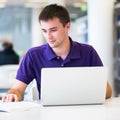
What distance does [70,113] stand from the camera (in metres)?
1.63

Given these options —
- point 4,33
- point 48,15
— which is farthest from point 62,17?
point 4,33

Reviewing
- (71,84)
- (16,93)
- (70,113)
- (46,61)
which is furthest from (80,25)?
(70,113)

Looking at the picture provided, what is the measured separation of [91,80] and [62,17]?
1.86ft

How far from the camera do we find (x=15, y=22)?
12711 millimetres

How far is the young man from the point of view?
6.72ft

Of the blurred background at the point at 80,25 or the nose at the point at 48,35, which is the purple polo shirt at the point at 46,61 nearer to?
the nose at the point at 48,35

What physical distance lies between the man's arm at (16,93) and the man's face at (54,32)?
36 centimetres

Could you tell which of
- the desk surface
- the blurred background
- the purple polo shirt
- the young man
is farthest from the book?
the blurred background

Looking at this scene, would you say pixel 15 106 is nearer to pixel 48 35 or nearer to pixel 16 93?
pixel 16 93

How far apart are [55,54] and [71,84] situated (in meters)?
0.48

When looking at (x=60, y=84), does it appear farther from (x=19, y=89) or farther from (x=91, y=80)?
(x=19, y=89)

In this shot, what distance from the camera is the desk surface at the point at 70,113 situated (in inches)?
59.8

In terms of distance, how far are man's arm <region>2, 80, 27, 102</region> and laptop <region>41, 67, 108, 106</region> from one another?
0.22 m

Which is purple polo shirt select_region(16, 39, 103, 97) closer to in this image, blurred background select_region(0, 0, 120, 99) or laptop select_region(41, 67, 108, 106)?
laptop select_region(41, 67, 108, 106)
